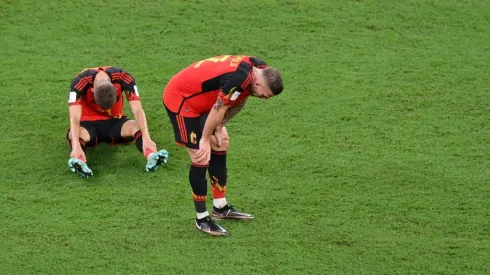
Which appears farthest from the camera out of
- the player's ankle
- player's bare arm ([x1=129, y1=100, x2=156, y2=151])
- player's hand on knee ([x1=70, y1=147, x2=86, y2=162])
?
player's bare arm ([x1=129, y1=100, x2=156, y2=151])

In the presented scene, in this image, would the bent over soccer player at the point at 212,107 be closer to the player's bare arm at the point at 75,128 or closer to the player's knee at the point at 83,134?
the player's bare arm at the point at 75,128

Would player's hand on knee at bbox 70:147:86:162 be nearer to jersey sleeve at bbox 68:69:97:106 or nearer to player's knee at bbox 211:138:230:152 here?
jersey sleeve at bbox 68:69:97:106

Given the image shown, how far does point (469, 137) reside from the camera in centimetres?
845

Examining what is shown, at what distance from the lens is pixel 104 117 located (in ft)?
26.8

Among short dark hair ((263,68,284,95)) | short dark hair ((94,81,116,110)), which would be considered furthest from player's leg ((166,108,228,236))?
short dark hair ((94,81,116,110))

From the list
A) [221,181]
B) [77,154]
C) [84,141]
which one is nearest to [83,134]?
[84,141]

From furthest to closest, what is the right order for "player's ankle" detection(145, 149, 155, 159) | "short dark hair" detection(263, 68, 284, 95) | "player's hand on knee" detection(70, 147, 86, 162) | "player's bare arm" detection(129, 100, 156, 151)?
"player's bare arm" detection(129, 100, 156, 151) → "player's ankle" detection(145, 149, 155, 159) → "player's hand on knee" detection(70, 147, 86, 162) → "short dark hair" detection(263, 68, 284, 95)

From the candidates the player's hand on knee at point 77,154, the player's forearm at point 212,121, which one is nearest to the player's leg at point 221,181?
the player's forearm at point 212,121

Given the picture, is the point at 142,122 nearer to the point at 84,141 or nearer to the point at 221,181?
the point at 84,141

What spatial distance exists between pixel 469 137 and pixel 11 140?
4175 millimetres

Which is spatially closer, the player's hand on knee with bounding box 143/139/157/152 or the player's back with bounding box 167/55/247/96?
the player's back with bounding box 167/55/247/96

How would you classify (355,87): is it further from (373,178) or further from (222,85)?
(222,85)

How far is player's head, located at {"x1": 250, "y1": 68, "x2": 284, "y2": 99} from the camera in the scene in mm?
6289

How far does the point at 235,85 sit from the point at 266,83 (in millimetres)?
213
